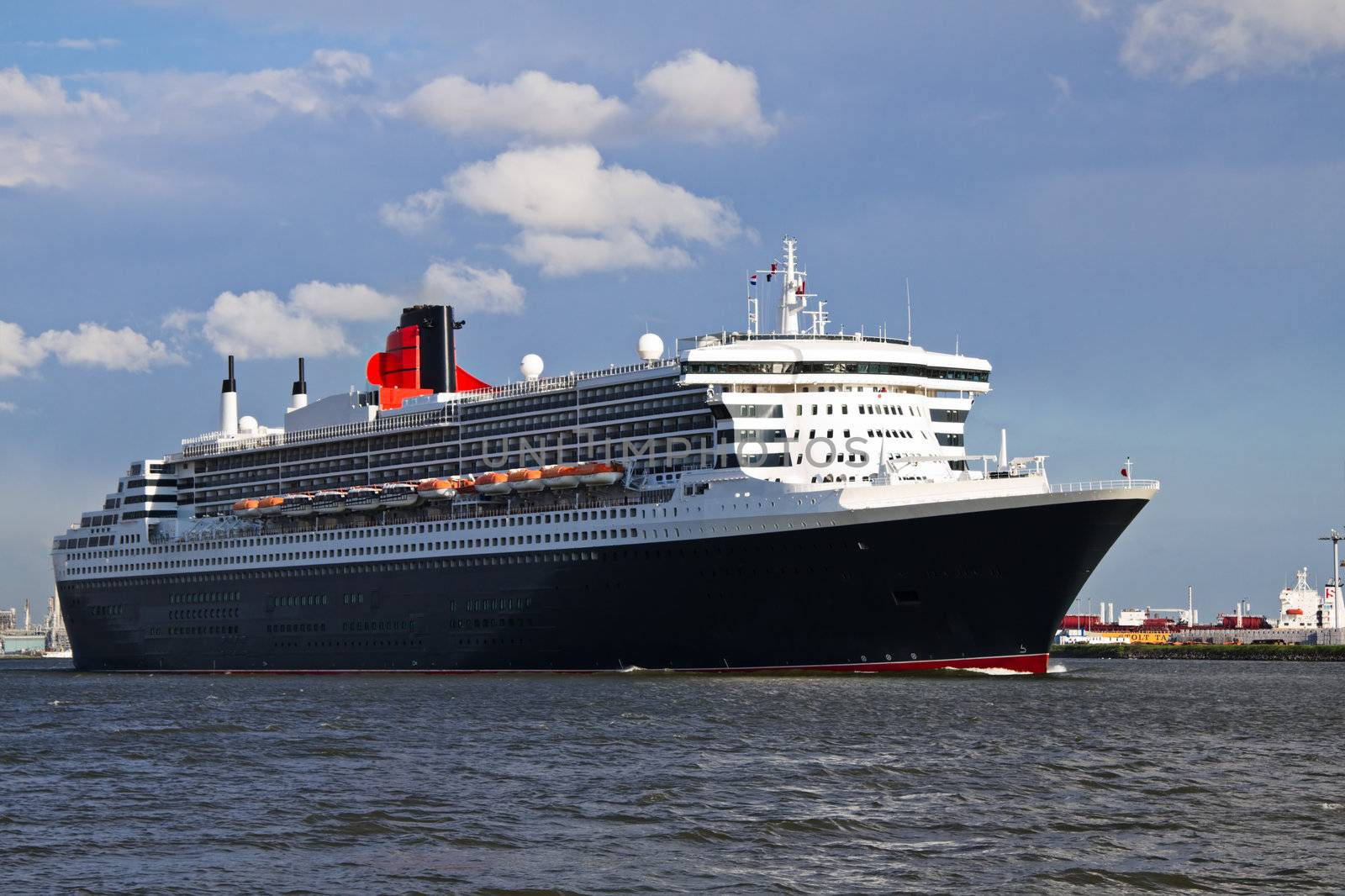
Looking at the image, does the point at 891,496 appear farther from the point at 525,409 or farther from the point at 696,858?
the point at 696,858

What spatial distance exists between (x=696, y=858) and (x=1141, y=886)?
5612mm

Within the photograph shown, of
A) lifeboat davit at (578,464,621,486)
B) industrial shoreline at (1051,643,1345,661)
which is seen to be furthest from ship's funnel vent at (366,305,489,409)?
industrial shoreline at (1051,643,1345,661)

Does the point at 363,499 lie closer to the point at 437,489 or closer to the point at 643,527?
the point at 437,489

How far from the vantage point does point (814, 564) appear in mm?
52688

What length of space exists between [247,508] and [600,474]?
24244mm

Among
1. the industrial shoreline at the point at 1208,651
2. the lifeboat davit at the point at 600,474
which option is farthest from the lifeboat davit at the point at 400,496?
the industrial shoreline at the point at 1208,651

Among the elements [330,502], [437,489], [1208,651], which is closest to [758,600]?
[437,489]

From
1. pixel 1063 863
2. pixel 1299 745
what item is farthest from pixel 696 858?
pixel 1299 745

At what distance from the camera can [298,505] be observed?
244 ft

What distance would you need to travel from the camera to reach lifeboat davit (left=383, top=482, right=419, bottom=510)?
68688mm

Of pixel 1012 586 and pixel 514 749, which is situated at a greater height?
pixel 1012 586

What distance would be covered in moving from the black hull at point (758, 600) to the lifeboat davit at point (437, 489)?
9.96 ft

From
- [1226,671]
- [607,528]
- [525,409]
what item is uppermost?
[525,409]

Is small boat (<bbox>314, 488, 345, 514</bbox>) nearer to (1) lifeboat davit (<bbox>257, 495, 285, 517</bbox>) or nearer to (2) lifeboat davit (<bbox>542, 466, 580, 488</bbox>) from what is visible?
(1) lifeboat davit (<bbox>257, 495, 285, 517</bbox>)
